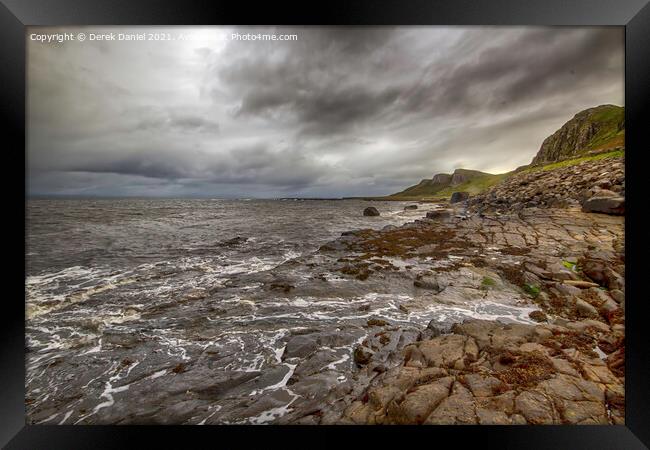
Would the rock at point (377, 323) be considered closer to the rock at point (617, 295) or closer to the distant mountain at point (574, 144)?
the rock at point (617, 295)

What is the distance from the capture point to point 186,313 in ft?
16.8

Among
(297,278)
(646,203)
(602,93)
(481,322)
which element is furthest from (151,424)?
(602,93)

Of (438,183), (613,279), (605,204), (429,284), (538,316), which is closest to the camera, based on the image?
(613,279)

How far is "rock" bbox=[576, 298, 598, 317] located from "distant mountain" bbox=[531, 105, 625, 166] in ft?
9.49

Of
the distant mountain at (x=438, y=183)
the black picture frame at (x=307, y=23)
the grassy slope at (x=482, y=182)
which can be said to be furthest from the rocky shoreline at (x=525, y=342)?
the distant mountain at (x=438, y=183)

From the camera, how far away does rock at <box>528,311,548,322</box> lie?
427 cm

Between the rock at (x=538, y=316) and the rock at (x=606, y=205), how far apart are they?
223cm

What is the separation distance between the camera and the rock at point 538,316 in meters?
4.27

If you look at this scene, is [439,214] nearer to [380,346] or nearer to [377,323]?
[377,323]

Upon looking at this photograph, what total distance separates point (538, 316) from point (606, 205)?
2.69 m

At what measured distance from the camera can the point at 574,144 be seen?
625 cm

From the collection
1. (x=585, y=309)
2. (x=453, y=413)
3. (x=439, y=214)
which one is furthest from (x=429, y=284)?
(x=439, y=214)

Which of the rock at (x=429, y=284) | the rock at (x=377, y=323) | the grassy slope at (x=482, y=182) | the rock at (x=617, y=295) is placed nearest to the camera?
the rock at (x=617, y=295)

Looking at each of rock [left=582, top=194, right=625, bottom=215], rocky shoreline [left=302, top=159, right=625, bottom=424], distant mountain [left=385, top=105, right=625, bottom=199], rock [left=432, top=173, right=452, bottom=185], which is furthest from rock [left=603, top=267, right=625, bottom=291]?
rock [left=432, top=173, right=452, bottom=185]
